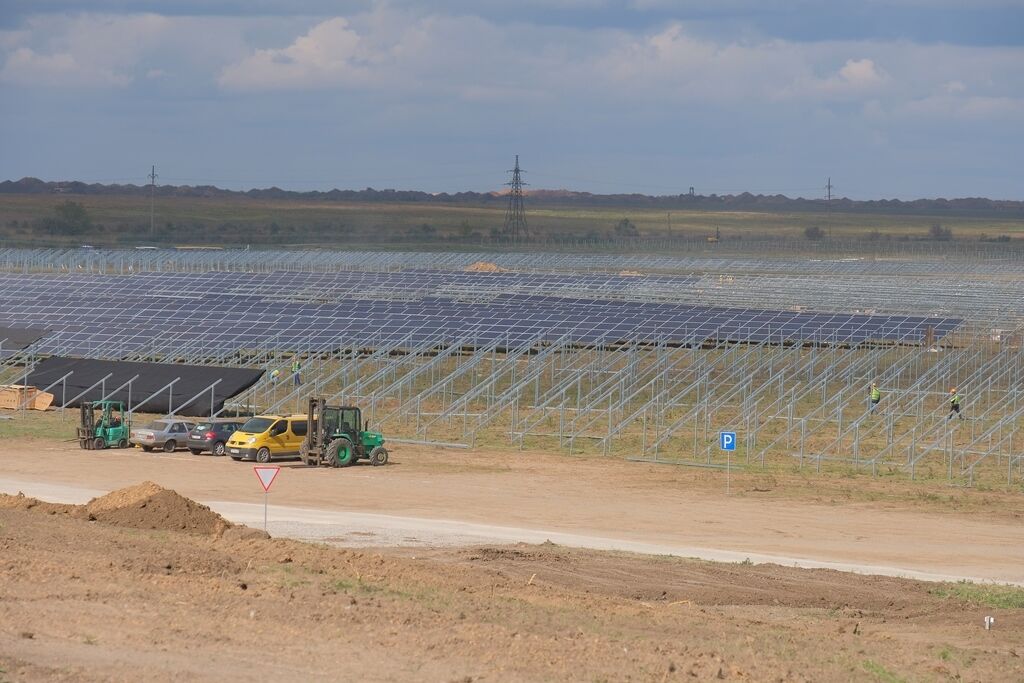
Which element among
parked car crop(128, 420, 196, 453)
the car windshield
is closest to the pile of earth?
the car windshield

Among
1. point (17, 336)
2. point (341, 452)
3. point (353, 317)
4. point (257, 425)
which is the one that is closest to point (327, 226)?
point (353, 317)

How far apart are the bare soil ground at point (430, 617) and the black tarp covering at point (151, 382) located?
21.5 m

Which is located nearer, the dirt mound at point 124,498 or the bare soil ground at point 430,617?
the bare soil ground at point 430,617

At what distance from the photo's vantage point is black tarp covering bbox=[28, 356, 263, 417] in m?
42.3

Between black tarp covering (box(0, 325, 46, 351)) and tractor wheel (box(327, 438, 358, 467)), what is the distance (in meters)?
23.1

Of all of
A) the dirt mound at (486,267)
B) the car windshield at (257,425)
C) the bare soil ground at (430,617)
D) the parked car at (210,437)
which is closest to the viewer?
the bare soil ground at (430,617)

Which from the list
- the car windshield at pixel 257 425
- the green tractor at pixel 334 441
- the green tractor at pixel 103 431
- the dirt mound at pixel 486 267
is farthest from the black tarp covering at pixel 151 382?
the dirt mound at pixel 486 267

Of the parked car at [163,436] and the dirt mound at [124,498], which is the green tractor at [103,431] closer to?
the parked car at [163,436]

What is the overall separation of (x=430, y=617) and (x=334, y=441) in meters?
19.8

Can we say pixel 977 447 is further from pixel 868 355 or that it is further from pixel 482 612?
pixel 482 612

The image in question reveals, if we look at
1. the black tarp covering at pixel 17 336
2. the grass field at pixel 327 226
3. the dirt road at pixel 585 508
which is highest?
the grass field at pixel 327 226

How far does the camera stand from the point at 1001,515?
28.4m

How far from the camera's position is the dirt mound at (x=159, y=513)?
819 inches

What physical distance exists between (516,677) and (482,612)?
98.9 inches
